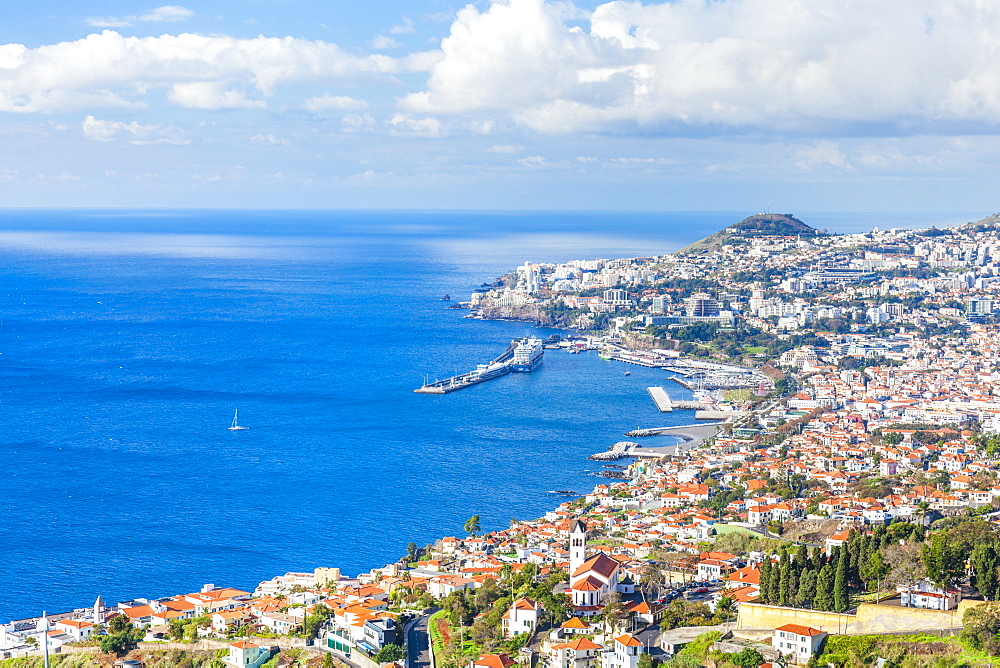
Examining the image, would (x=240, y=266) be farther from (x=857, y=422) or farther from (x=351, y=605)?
(x=351, y=605)

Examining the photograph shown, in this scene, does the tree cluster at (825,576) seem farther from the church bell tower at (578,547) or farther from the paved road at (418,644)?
the paved road at (418,644)

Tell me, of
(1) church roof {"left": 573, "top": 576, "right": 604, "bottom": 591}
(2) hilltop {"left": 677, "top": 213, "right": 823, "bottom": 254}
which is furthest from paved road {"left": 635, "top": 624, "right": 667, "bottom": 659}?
(2) hilltop {"left": 677, "top": 213, "right": 823, "bottom": 254}

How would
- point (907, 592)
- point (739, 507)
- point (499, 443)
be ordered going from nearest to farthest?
point (907, 592)
point (739, 507)
point (499, 443)

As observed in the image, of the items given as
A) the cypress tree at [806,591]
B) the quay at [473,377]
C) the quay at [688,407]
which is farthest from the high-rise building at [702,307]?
the cypress tree at [806,591]

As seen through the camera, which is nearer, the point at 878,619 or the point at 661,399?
the point at 878,619

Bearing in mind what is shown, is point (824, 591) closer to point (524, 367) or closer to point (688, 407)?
point (688, 407)

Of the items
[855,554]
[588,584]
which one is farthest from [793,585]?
[588,584]

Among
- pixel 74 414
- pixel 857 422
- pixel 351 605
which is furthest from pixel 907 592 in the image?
pixel 74 414
